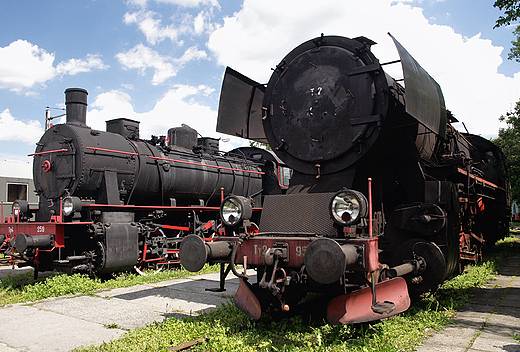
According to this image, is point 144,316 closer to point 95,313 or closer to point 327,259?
point 95,313

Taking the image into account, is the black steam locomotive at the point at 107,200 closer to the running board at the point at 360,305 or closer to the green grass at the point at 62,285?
the green grass at the point at 62,285

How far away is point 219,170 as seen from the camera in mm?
10680

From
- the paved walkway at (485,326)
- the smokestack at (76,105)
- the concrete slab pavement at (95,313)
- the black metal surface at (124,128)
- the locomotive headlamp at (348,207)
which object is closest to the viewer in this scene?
the locomotive headlamp at (348,207)

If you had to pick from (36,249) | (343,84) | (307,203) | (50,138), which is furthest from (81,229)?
(343,84)

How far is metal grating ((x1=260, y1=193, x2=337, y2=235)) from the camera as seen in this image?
4.04 metres

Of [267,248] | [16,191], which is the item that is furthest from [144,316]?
[16,191]

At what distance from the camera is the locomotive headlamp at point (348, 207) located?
3533mm

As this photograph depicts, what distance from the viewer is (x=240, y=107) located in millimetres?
5781

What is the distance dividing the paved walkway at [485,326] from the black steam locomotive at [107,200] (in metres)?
3.81

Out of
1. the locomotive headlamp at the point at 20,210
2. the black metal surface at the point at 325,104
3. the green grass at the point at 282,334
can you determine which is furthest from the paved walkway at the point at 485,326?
the locomotive headlamp at the point at 20,210

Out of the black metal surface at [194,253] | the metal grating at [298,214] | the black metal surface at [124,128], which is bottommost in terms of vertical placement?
the black metal surface at [194,253]

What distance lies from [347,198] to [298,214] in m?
0.73

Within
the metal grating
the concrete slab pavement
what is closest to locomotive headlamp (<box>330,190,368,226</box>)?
the metal grating

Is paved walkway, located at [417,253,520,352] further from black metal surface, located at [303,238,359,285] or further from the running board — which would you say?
black metal surface, located at [303,238,359,285]
